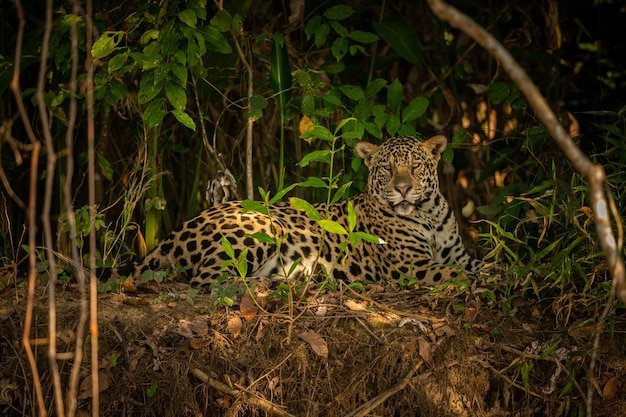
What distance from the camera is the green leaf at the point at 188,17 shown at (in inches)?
246

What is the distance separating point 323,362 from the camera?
529 centimetres

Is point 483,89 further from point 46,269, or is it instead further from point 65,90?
point 46,269

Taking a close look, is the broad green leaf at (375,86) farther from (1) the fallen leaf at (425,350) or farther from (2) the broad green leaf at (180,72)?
(1) the fallen leaf at (425,350)

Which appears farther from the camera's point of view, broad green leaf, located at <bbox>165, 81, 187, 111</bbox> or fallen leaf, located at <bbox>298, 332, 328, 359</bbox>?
broad green leaf, located at <bbox>165, 81, 187, 111</bbox>

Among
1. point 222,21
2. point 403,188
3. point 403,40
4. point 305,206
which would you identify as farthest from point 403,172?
point 305,206

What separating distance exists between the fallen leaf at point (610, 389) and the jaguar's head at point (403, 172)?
7.36ft

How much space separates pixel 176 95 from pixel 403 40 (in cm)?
251

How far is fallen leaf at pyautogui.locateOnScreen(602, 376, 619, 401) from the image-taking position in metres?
5.26

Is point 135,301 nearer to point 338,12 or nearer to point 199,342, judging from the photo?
point 199,342

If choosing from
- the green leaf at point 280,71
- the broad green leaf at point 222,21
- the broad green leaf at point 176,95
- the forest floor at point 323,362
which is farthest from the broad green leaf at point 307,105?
the forest floor at point 323,362

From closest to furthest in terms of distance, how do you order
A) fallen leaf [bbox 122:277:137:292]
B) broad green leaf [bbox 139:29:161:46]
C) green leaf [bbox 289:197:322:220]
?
green leaf [bbox 289:197:322:220], fallen leaf [bbox 122:277:137:292], broad green leaf [bbox 139:29:161:46]

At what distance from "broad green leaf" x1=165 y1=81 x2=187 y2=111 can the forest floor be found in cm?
148

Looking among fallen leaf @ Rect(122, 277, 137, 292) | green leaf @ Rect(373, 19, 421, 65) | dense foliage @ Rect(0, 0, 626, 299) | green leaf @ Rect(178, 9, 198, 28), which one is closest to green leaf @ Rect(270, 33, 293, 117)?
dense foliage @ Rect(0, 0, 626, 299)

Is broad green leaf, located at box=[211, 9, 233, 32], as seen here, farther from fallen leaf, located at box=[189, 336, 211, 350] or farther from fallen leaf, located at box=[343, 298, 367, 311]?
fallen leaf, located at box=[189, 336, 211, 350]
